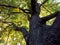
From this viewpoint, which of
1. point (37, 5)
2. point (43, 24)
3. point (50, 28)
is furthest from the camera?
point (37, 5)

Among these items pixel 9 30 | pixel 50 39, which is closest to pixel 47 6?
pixel 9 30

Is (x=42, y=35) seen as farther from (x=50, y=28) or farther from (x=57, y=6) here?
(x=57, y=6)

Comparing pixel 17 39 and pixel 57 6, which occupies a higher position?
pixel 57 6

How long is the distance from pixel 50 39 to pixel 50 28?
37 cm

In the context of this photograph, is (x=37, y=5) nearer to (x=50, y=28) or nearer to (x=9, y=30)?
(x=50, y=28)

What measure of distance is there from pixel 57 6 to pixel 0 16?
2541mm

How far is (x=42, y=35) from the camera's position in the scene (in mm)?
5145

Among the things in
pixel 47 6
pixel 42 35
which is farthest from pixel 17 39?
pixel 42 35

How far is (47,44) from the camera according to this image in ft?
15.5

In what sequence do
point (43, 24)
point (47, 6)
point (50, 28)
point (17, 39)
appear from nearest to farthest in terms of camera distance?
point (50, 28) → point (43, 24) → point (47, 6) → point (17, 39)

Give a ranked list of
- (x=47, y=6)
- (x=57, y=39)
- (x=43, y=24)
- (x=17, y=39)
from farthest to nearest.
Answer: (x=17, y=39), (x=47, y=6), (x=43, y=24), (x=57, y=39)

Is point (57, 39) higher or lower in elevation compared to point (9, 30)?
higher

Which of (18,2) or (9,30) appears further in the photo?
(18,2)

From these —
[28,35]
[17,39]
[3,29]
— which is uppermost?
[28,35]
